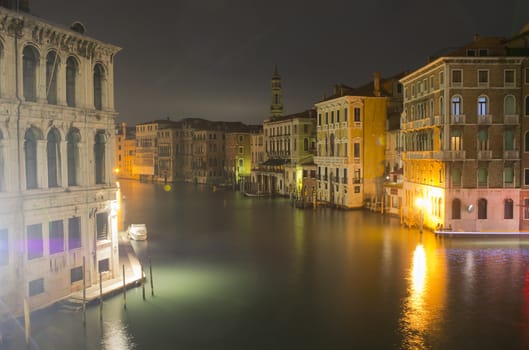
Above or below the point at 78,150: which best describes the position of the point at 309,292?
below

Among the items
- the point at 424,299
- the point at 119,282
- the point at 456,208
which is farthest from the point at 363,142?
the point at 119,282

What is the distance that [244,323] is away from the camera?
16562 millimetres

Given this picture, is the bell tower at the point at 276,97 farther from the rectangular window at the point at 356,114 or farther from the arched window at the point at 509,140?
the arched window at the point at 509,140

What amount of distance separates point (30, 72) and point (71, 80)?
68.3 inches

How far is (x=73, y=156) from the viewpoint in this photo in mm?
→ 18641

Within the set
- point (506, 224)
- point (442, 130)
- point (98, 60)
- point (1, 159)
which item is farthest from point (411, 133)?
point (1, 159)

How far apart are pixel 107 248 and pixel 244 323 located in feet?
20.7

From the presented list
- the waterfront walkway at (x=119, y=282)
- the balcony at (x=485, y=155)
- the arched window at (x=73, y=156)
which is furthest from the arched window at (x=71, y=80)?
the balcony at (x=485, y=155)

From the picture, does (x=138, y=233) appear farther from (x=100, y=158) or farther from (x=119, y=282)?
(x=100, y=158)

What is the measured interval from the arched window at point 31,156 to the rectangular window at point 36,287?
2.91m

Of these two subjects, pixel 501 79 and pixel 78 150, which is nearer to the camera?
pixel 78 150

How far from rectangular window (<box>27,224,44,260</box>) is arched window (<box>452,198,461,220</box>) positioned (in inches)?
911

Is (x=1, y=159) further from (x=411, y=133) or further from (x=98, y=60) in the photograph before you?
(x=411, y=133)

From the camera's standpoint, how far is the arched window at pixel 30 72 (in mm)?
16719
